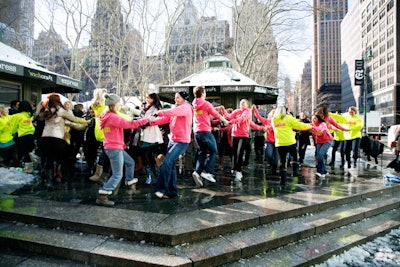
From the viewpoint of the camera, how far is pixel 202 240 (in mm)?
3549

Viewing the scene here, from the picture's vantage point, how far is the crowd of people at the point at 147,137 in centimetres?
484

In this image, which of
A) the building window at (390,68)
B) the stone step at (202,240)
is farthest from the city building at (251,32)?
the building window at (390,68)

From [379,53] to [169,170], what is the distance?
113595 millimetres

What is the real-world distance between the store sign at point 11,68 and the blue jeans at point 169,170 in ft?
22.7

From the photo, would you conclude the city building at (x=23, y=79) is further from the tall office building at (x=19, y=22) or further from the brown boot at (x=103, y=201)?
the tall office building at (x=19, y=22)

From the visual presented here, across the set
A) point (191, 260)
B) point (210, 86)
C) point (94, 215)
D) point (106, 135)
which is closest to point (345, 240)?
point (191, 260)

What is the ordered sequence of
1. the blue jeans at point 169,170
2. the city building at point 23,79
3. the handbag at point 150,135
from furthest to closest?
the city building at point 23,79 → the handbag at point 150,135 → the blue jeans at point 169,170

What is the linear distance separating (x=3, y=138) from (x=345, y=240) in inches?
323

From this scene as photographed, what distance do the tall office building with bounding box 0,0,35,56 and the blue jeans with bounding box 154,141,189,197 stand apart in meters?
22.0

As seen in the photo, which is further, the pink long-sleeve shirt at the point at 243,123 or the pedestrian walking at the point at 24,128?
the pedestrian walking at the point at 24,128

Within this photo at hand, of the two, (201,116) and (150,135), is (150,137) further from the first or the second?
(201,116)

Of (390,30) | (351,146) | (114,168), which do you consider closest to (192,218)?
(114,168)

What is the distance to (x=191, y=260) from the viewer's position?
3.03m

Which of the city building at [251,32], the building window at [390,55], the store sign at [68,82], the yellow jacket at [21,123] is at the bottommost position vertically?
the yellow jacket at [21,123]
